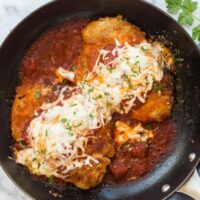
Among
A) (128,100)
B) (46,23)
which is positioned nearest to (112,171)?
(128,100)

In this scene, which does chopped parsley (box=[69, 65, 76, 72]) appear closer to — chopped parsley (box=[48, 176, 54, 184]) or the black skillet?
the black skillet

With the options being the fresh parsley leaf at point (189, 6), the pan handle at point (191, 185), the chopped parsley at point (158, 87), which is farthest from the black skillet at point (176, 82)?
the chopped parsley at point (158, 87)

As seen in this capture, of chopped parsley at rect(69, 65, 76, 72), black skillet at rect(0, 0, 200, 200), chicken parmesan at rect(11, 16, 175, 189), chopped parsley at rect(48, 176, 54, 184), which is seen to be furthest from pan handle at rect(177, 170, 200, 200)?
chopped parsley at rect(69, 65, 76, 72)

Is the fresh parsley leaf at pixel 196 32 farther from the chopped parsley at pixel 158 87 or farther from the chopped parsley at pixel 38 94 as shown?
the chopped parsley at pixel 38 94

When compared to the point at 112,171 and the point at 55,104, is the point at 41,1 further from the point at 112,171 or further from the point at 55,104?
the point at 112,171

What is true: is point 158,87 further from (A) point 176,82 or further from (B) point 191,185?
(B) point 191,185

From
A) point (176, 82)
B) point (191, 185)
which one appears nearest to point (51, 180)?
point (191, 185)
